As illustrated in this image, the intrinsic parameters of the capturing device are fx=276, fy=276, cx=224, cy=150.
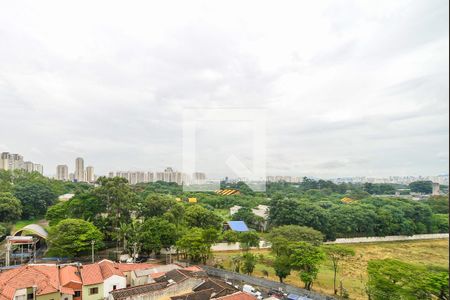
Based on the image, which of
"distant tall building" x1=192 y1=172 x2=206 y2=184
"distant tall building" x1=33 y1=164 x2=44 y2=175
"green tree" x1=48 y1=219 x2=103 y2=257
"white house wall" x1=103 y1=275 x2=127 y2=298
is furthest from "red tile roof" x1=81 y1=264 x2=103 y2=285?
"distant tall building" x1=33 y1=164 x2=44 y2=175

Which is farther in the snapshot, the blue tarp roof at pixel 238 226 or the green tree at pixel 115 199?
the blue tarp roof at pixel 238 226

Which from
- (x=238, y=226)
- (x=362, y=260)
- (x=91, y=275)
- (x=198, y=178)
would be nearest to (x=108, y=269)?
(x=91, y=275)

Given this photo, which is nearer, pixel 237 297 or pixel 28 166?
pixel 237 297

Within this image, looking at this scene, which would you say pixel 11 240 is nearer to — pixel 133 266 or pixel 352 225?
pixel 133 266

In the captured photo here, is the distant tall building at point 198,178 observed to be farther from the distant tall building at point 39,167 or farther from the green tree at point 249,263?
the distant tall building at point 39,167

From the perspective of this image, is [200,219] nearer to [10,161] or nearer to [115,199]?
[115,199]

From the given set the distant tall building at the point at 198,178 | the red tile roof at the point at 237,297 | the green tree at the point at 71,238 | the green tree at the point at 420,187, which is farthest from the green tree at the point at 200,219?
the green tree at the point at 420,187
